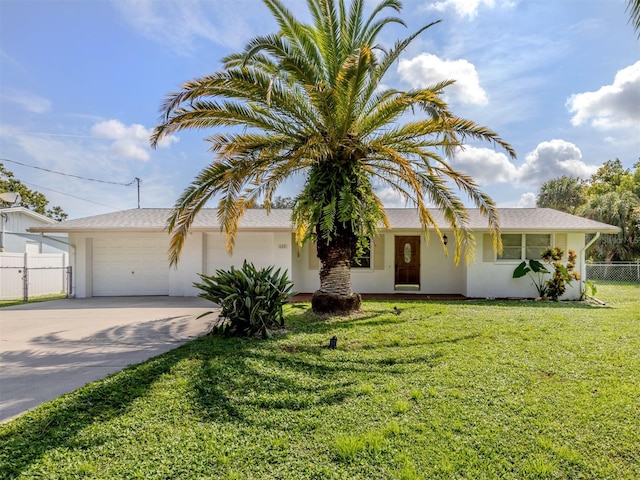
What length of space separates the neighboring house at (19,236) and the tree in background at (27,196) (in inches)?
330

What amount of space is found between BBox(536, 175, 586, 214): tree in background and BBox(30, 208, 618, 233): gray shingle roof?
24.6m

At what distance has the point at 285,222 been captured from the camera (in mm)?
14242

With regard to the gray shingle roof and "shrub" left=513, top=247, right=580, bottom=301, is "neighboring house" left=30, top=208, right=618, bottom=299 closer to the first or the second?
the gray shingle roof

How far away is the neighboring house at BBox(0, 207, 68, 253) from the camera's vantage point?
19953mm

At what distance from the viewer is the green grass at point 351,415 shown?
2.98 m

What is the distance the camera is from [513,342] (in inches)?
260

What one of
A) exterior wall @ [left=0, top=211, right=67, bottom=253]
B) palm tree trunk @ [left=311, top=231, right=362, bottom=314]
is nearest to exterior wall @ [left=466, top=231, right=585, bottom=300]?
palm tree trunk @ [left=311, top=231, right=362, bottom=314]

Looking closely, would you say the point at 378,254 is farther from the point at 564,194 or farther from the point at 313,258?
the point at 564,194

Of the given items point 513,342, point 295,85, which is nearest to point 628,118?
point 513,342

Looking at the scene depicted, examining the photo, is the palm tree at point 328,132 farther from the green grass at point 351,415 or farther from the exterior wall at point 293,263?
the exterior wall at point 293,263

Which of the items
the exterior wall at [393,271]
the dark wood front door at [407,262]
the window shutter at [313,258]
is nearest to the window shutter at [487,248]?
the exterior wall at [393,271]

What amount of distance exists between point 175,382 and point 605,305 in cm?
1362

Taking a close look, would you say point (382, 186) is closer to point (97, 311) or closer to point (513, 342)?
point (513, 342)

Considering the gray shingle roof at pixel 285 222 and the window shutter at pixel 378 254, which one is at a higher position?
the gray shingle roof at pixel 285 222
